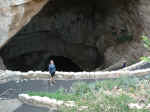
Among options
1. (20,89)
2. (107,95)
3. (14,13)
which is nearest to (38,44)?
(14,13)

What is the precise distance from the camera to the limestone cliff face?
8180 mm

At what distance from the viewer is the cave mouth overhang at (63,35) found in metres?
18.1

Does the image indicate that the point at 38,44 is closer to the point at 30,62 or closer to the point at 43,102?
the point at 30,62

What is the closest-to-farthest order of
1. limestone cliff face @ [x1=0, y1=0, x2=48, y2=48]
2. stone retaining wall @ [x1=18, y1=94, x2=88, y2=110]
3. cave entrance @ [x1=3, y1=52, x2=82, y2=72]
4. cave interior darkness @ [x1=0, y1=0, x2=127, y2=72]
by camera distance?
1. stone retaining wall @ [x1=18, y1=94, x2=88, y2=110]
2. limestone cliff face @ [x1=0, y1=0, x2=48, y2=48]
3. cave interior darkness @ [x1=0, y1=0, x2=127, y2=72]
4. cave entrance @ [x1=3, y1=52, x2=82, y2=72]

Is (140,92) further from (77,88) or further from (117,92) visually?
(77,88)

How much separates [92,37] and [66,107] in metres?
13.2

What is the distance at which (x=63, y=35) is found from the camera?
1933cm

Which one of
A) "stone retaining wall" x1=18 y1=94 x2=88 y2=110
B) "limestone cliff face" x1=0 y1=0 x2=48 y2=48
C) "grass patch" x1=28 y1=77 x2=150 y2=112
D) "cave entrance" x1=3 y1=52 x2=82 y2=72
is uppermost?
"limestone cliff face" x1=0 y1=0 x2=48 y2=48

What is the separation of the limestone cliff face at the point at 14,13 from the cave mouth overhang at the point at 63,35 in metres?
8.85

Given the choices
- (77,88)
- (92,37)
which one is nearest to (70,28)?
(92,37)

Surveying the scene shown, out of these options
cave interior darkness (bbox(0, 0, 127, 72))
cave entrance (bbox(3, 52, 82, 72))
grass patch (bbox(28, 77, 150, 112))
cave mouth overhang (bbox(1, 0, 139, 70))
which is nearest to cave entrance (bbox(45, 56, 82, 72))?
cave entrance (bbox(3, 52, 82, 72))

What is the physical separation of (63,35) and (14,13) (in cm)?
1097

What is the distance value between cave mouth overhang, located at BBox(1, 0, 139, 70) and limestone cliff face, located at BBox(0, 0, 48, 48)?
8.85 meters

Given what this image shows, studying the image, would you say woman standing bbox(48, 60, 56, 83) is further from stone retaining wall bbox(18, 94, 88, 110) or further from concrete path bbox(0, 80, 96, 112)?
stone retaining wall bbox(18, 94, 88, 110)
